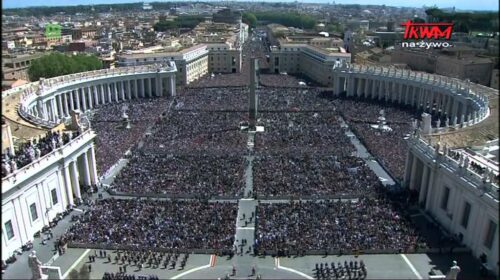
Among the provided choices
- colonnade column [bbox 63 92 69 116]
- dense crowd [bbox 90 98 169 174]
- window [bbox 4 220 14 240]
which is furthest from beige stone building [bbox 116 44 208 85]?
window [bbox 4 220 14 240]

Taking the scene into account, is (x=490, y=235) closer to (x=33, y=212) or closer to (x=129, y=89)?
(x=33, y=212)

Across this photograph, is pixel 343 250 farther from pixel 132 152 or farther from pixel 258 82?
pixel 258 82

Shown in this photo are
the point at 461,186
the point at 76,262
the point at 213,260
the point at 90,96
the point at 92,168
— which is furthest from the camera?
the point at 90,96

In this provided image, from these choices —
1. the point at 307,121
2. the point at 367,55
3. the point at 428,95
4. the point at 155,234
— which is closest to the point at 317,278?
the point at 155,234

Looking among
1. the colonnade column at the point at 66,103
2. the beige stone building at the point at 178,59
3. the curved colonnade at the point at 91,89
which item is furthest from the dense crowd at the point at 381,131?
the colonnade column at the point at 66,103

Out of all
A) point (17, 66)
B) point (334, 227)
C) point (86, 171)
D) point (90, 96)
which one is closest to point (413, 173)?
point (334, 227)

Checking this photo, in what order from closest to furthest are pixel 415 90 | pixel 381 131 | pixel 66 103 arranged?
pixel 381 131, pixel 66 103, pixel 415 90
